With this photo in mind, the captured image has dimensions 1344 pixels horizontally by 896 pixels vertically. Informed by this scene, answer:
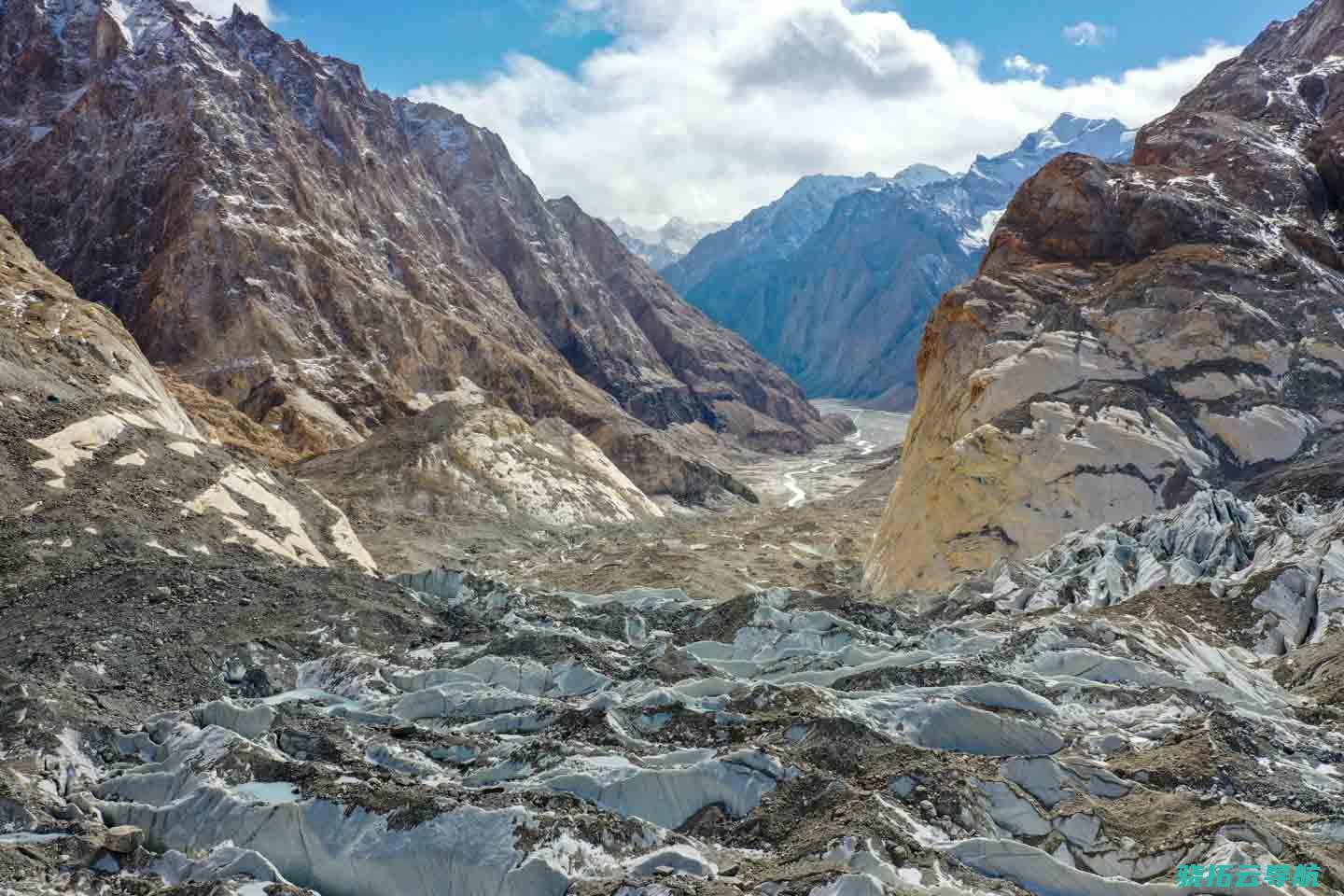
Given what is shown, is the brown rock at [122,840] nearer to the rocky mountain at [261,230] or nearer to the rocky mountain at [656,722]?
the rocky mountain at [656,722]

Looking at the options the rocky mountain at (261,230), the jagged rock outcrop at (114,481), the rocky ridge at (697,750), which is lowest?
the rocky ridge at (697,750)

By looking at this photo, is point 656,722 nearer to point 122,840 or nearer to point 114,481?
point 122,840

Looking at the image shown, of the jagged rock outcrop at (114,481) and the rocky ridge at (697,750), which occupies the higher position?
the jagged rock outcrop at (114,481)

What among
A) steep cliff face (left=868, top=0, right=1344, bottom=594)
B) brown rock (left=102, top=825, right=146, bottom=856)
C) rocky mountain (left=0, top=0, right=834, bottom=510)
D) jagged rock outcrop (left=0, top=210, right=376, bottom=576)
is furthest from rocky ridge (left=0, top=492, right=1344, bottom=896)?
rocky mountain (left=0, top=0, right=834, bottom=510)

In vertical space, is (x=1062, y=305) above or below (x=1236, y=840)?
above

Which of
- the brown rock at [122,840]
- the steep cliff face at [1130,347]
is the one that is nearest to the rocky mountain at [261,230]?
the steep cliff face at [1130,347]

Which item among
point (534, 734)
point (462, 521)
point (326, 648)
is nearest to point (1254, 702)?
point (534, 734)

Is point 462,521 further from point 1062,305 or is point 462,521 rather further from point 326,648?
point 326,648

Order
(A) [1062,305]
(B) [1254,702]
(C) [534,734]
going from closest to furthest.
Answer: (C) [534,734] → (B) [1254,702] → (A) [1062,305]
